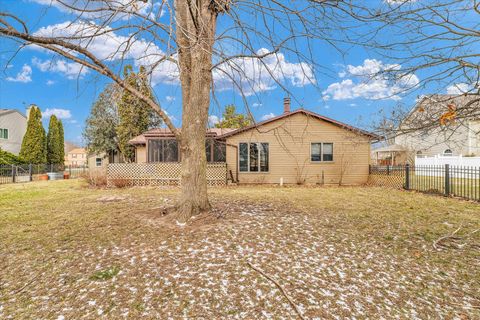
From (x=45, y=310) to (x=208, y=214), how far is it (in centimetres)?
298

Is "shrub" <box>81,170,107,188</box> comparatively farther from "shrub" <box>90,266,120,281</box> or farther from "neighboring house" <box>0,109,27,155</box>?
"neighboring house" <box>0,109,27,155</box>

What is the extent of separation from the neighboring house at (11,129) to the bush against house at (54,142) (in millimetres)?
2963

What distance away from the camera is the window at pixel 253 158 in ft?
47.9

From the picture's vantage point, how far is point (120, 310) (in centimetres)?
249

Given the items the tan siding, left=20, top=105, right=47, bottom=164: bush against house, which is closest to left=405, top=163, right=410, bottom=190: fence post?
the tan siding

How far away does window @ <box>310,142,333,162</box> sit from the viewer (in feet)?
47.7

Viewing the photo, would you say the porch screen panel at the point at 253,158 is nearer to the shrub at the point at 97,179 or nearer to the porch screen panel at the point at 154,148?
the porch screen panel at the point at 154,148

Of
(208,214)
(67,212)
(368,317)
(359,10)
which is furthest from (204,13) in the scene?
(67,212)

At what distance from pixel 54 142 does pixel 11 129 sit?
381 cm

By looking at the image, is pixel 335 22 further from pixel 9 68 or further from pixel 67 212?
pixel 67 212

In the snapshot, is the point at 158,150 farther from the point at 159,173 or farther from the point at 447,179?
the point at 447,179

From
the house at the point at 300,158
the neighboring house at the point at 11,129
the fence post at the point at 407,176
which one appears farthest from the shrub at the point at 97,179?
the neighboring house at the point at 11,129

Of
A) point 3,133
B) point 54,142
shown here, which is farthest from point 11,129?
point 54,142

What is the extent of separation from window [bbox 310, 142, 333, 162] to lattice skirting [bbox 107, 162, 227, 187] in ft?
16.3
